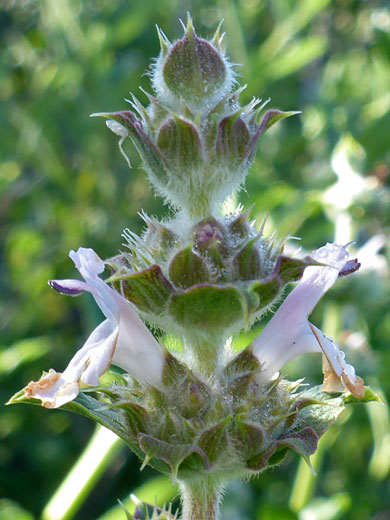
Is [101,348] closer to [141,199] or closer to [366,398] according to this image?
[366,398]

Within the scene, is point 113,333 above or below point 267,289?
below

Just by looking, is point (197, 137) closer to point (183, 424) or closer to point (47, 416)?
point (183, 424)

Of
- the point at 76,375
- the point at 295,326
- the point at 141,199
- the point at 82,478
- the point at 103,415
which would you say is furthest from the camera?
the point at 141,199

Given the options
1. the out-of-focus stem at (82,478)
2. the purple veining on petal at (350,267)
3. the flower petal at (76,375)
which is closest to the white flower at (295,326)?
the purple veining on petal at (350,267)

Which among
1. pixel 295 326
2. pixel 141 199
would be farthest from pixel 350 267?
pixel 141 199

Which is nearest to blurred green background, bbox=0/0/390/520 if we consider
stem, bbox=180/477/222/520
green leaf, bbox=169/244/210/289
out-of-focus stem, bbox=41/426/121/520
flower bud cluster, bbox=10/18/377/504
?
out-of-focus stem, bbox=41/426/121/520

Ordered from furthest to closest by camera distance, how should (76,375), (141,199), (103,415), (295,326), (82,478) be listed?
1. (141,199)
2. (82,478)
3. (295,326)
4. (103,415)
5. (76,375)
